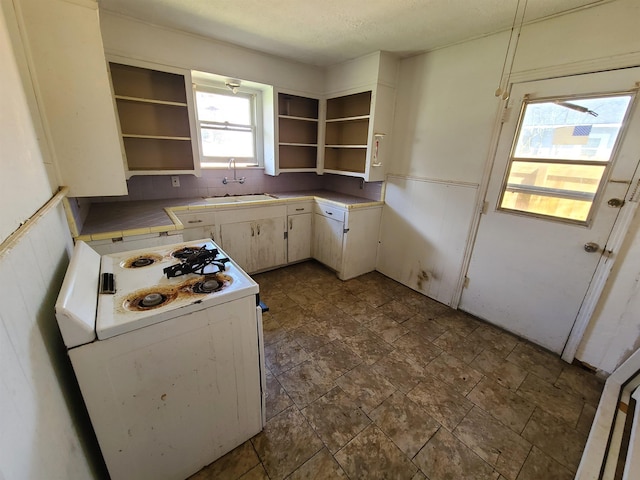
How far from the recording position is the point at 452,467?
1.34 metres

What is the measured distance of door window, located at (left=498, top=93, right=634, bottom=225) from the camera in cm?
173

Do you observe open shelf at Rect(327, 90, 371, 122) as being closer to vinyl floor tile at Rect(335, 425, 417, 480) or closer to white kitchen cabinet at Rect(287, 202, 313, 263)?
white kitchen cabinet at Rect(287, 202, 313, 263)

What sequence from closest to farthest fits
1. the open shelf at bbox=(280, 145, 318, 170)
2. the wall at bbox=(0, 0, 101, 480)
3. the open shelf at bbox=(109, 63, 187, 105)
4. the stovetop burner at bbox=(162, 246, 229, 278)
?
the wall at bbox=(0, 0, 101, 480)
the stovetop burner at bbox=(162, 246, 229, 278)
the open shelf at bbox=(109, 63, 187, 105)
the open shelf at bbox=(280, 145, 318, 170)

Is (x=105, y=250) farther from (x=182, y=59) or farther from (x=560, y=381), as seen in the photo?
(x=560, y=381)

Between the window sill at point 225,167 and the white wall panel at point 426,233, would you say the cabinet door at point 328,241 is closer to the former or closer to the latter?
the white wall panel at point 426,233

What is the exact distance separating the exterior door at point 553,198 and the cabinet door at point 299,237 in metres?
1.86

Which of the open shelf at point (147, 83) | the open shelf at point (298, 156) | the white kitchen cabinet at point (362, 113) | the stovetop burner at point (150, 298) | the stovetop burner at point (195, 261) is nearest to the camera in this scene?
the stovetop burner at point (150, 298)

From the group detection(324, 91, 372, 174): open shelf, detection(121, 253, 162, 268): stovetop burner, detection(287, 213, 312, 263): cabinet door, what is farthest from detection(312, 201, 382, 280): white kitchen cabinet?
detection(121, 253, 162, 268): stovetop burner

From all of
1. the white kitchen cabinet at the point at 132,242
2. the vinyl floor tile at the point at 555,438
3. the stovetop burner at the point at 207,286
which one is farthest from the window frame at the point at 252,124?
the vinyl floor tile at the point at 555,438

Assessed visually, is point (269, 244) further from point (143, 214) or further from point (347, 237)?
point (143, 214)

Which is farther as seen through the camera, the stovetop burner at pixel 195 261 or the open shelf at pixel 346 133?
the open shelf at pixel 346 133

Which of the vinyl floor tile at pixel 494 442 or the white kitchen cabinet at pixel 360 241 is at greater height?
the white kitchen cabinet at pixel 360 241

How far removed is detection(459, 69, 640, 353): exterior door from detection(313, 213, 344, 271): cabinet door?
4.49 ft

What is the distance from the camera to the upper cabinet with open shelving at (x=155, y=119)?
2453mm
